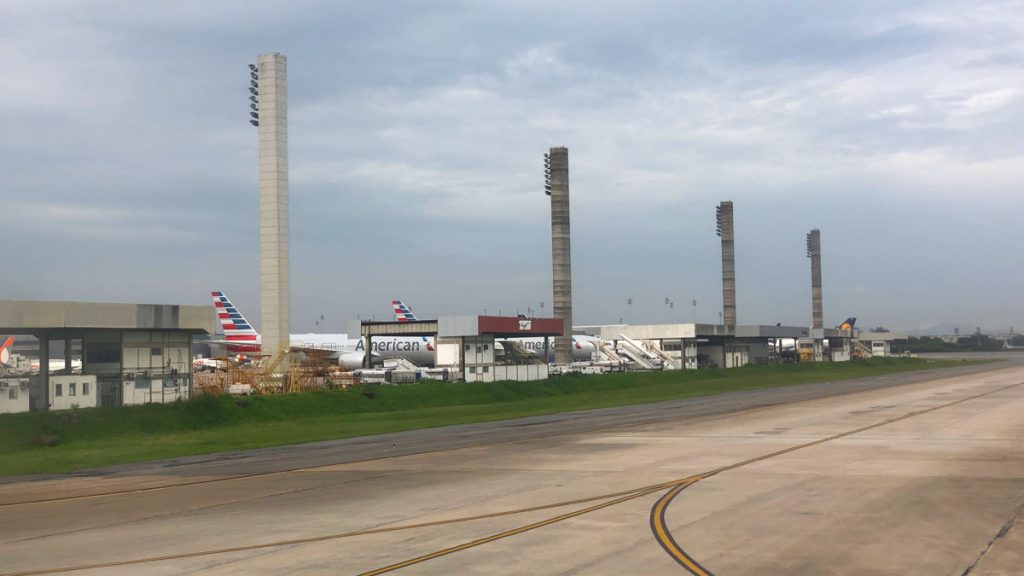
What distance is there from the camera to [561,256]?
374 feet

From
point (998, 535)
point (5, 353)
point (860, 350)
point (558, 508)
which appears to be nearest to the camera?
point (998, 535)

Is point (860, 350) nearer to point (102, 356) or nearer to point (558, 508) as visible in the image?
point (102, 356)

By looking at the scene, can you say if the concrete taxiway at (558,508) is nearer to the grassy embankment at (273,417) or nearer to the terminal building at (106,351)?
the grassy embankment at (273,417)

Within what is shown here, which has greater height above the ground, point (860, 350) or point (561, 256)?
point (561, 256)

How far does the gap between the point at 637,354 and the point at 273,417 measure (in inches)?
2960

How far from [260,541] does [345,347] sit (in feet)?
382

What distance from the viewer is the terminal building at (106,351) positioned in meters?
47.0

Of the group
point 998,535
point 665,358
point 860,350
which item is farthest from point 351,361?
point 860,350

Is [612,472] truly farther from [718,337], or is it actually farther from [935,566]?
[718,337]

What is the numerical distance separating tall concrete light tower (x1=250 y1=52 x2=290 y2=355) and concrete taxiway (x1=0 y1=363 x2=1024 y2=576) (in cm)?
3964

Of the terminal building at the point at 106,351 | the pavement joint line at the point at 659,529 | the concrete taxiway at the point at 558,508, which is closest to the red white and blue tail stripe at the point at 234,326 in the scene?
the terminal building at the point at 106,351

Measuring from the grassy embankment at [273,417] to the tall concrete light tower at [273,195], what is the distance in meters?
13.4

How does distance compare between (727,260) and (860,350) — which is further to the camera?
(860,350)

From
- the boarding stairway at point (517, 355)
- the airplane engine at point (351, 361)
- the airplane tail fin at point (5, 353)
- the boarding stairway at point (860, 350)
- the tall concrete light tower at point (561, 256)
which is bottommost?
the boarding stairway at point (860, 350)
